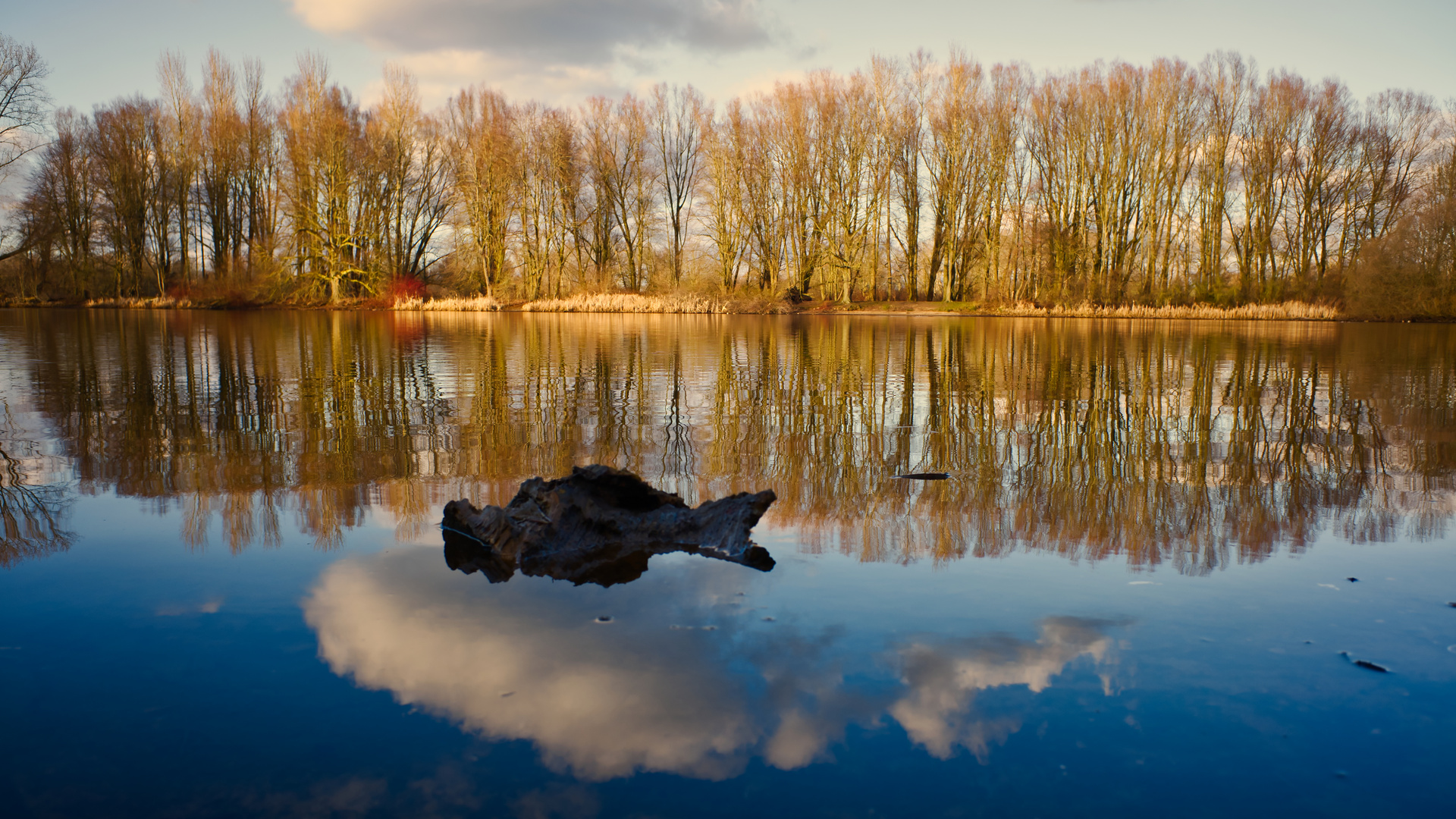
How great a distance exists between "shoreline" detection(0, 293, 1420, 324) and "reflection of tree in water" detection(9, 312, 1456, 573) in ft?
71.0

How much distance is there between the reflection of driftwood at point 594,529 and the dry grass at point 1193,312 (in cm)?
3711

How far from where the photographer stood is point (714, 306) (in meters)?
41.4

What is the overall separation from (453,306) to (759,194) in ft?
54.6

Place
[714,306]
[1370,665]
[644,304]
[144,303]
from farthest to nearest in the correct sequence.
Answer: [144,303] → [644,304] → [714,306] → [1370,665]

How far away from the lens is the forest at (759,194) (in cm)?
3912

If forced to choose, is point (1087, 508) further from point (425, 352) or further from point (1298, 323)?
point (1298, 323)

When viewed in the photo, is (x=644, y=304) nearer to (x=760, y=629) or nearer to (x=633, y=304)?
(x=633, y=304)

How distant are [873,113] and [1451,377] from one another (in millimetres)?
32025

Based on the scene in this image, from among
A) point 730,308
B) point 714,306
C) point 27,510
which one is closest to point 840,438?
point 27,510

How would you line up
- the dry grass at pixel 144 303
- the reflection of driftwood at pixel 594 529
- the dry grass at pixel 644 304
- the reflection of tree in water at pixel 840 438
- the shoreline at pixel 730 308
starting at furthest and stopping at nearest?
the dry grass at pixel 144 303 → the dry grass at pixel 644 304 → the shoreline at pixel 730 308 → the reflection of tree in water at pixel 840 438 → the reflection of driftwood at pixel 594 529

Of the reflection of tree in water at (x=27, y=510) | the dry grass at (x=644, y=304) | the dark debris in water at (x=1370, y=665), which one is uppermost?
the dry grass at (x=644, y=304)

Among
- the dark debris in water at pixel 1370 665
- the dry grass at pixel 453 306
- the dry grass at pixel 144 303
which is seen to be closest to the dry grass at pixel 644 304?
the dry grass at pixel 453 306

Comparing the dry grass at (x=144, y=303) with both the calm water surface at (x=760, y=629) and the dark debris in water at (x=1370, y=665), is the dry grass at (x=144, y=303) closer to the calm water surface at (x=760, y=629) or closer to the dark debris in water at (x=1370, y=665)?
the calm water surface at (x=760, y=629)

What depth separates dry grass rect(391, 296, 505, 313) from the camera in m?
43.5
